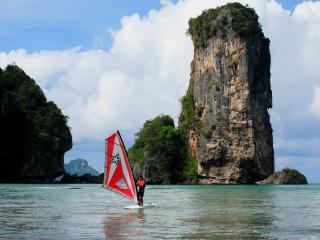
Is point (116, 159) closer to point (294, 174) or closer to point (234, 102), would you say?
point (234, 102)

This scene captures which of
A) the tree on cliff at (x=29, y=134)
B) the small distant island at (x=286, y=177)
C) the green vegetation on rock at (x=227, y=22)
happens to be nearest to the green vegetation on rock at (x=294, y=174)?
the small distant island at (x=286, y=177)

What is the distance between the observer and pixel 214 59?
10675 cm

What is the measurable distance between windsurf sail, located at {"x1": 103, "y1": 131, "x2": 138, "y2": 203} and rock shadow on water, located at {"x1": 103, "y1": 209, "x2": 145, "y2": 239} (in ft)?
4.66

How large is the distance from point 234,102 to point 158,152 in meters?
17.3

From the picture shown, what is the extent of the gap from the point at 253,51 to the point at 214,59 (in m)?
7.33

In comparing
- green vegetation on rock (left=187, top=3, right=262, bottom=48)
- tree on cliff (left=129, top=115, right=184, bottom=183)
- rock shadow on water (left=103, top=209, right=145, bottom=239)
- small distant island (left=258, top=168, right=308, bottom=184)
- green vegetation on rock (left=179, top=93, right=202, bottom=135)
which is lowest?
rock shadow on water (left=103, top=209, right=145, bottom=239)

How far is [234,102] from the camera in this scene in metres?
103

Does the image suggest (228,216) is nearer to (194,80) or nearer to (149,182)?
(149,182)

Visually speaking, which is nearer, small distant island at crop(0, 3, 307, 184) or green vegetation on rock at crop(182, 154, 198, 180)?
small distant island at crop(0, 3, 307, 184)

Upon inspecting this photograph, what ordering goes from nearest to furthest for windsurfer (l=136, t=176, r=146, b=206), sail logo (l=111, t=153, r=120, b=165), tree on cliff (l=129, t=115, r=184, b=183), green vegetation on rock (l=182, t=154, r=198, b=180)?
sail logo (l=111, t=153, r=120, b=165) → windsurfer (l=136, t=176, r=146, b=206) → green vegetation on rock (l=182, t=154, r=198, b=180) → tree on cliff (l=129, t=115, r=184, b=183)

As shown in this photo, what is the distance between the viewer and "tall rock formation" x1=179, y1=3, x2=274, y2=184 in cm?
10150

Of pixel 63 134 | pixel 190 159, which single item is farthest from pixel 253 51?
pixel 63 134

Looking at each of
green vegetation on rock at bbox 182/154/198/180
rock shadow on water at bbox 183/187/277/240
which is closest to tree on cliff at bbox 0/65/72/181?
green vegetation on rock at bbox 182/154/198/180

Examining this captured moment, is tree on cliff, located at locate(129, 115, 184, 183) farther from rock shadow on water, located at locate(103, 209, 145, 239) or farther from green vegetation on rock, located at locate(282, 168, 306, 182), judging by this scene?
rock shadow on water, located at locate(103, 209, 145, 239)
